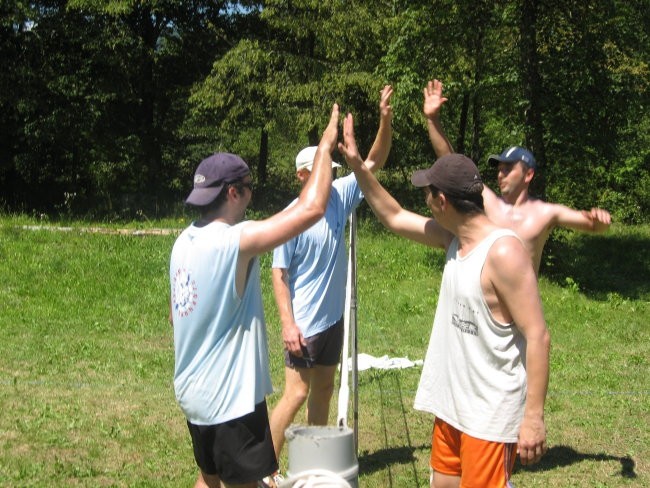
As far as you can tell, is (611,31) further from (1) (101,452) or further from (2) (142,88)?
(2) (142,88)

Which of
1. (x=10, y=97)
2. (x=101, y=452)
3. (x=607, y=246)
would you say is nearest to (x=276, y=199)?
(x=10, y=97)

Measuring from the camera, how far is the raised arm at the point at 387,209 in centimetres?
338

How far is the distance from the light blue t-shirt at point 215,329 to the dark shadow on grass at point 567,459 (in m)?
2.68

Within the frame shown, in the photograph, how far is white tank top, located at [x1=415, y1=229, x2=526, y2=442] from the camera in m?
2.93

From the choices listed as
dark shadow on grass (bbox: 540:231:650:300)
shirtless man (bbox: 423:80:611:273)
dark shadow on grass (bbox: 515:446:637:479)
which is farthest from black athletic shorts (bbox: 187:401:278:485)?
dark shadow on grass (bbox: 540:231:650:300)

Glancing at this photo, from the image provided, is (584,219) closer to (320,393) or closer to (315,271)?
(315,271)

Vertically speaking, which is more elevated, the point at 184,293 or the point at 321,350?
the point at 184,293

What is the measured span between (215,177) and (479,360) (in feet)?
3.88

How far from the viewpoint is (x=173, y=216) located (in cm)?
1856

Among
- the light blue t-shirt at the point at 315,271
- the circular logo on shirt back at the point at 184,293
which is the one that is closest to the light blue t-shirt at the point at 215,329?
the circular logo on shirt back at the point at 184,293

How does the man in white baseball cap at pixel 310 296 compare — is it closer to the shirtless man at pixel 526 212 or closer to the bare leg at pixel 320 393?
the bare leg at pixel 320 393

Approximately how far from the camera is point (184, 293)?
118 inches

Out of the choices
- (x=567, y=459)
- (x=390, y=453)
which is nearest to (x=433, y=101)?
(x=390, y=453)

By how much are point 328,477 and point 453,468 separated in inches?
35.6
